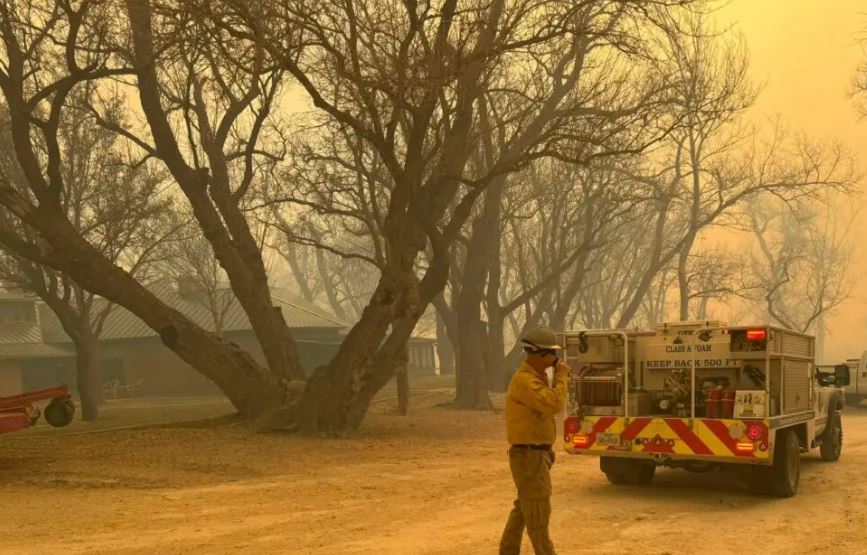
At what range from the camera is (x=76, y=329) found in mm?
29875

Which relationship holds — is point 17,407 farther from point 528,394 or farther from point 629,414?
point 528,394

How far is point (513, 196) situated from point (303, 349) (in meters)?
19.9

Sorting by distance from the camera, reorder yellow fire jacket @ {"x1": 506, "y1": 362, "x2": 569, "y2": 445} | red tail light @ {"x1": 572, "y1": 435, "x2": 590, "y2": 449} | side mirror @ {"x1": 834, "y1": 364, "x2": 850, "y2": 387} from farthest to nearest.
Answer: side mirror @ {"x1": 834, "y1": 364, "x2": 850, "y2": 387}
red tail light @ {"x1": 572, "y1": 435, "x2": 590, "y2": 449}
yellow fire jacket @ {"x1": 506, "y1": 362, "x2": 569, "y2": 445}

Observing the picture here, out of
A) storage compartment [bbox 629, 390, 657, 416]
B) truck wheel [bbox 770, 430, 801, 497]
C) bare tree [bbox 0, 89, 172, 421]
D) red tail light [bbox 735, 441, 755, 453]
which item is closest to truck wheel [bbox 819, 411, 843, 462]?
truck wheel [bbox 770, 430, 801, 497]

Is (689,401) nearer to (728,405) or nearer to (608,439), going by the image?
(728,405)

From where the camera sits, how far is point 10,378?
5019cm

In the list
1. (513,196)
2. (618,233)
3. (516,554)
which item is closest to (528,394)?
(516,554)

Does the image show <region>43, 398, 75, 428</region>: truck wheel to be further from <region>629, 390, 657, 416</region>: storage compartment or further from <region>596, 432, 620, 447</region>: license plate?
<region>629, 390, 657, 416</region>: storage compartment

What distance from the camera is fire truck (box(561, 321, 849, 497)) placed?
11344 millimetres

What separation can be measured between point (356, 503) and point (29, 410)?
18.6ft

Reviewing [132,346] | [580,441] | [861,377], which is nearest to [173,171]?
[580,441]

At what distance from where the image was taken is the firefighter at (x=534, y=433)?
7457 millimetres

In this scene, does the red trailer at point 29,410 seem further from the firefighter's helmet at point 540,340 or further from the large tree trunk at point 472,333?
the large tree trunk at point 472,333

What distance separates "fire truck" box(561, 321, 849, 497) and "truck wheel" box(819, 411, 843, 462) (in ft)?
8.72
